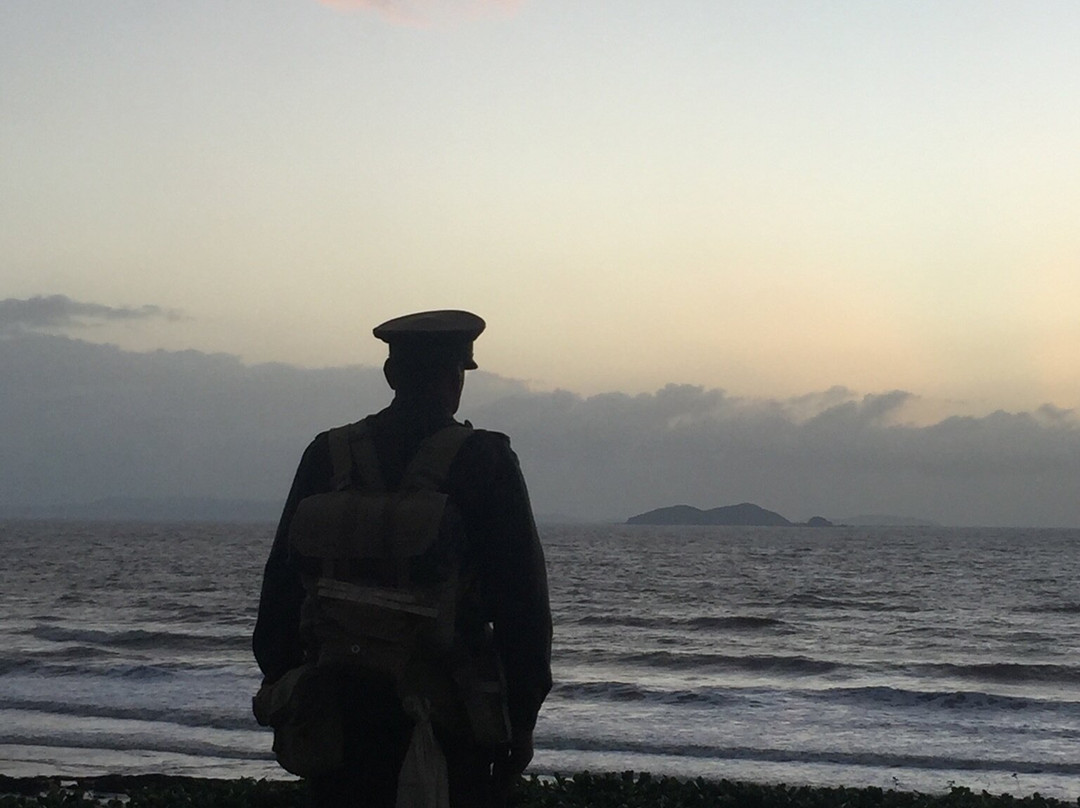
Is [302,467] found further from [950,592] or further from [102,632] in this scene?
[950,592]

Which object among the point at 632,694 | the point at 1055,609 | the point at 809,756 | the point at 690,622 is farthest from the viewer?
the point at 1055,609

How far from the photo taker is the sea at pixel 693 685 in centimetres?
1352

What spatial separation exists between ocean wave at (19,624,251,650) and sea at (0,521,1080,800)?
8 centimetres

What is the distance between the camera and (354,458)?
3684 mm

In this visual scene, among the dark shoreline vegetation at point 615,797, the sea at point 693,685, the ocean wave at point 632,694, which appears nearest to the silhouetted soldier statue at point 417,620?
the dark shoreline vegetation at point 615,797

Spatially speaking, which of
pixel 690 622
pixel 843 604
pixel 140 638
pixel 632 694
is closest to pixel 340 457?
pixel 632 694

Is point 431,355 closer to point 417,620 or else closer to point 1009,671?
point 417,620

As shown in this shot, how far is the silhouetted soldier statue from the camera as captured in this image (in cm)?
348

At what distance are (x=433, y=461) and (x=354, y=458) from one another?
28 cm

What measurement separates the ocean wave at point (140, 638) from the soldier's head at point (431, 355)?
2410 cm

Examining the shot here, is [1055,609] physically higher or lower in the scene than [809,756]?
lower

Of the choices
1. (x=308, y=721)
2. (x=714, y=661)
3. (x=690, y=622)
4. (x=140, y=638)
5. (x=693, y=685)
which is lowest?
(x=140, y=638)

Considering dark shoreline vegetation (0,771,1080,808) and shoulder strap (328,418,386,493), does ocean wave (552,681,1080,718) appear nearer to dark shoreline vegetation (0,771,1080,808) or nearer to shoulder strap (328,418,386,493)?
dark shoreline vegetation (0,771,1080,808)

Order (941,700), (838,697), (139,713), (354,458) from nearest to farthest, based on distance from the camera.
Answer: (354,458) → (139,713) → (941,700) → (838,697)
